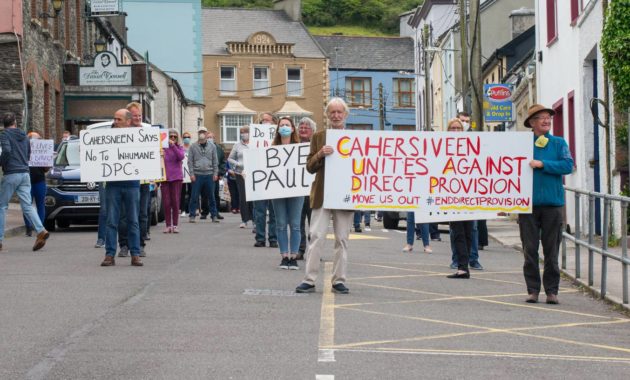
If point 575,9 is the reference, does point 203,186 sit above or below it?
below

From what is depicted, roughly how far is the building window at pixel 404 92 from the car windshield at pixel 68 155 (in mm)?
62792

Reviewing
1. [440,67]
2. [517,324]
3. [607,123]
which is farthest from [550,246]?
[440,67]

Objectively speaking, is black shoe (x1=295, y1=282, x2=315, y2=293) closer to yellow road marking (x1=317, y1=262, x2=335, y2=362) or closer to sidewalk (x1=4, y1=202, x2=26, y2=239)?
yellow road marking (x1=317, y1=262, x2=335, y2=362)

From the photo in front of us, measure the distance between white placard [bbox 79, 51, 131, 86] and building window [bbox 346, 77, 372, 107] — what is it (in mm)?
45429

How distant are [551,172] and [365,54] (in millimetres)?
74163

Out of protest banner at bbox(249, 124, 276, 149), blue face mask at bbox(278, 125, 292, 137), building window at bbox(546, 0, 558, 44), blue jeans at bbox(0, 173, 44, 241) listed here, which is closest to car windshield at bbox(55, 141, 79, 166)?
blue jeans at bbox(0, 173, 44, 241)

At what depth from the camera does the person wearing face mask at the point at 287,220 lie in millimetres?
13789

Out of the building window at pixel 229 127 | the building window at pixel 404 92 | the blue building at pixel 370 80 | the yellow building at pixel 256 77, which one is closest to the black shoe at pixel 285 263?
the yellow building at pixel 256 77

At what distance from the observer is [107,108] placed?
39.3 metres

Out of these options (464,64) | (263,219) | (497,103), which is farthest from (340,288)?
(497,103)

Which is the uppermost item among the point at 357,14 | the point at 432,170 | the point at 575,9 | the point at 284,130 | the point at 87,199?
the point at 357,14

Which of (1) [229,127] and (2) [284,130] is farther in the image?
(1) [229,127]

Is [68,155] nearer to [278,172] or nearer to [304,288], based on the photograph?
[278,172]

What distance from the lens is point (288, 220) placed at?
1402cm
